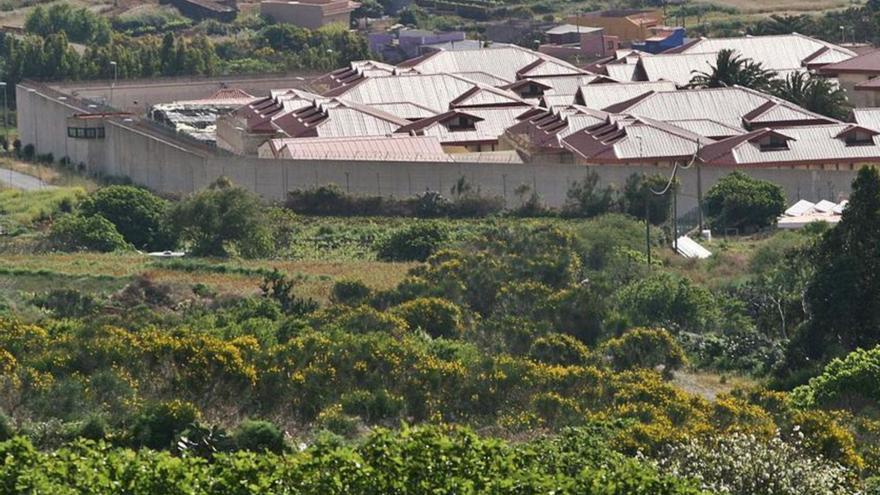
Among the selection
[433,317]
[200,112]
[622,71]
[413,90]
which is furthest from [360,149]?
[433,317]

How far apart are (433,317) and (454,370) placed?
722 centimetres

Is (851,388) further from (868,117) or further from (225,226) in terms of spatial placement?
(868,117)

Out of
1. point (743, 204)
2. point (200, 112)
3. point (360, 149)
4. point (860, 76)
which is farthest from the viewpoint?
point (200, 112)

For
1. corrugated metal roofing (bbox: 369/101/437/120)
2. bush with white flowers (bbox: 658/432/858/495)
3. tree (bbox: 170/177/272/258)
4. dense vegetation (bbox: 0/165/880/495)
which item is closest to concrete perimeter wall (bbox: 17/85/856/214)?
dense vegetation (bbox: 0/165/880/495)

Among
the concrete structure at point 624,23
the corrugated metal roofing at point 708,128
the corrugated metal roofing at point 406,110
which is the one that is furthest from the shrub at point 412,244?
the concrete structure at point 624,23

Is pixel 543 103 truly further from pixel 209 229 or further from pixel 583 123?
pixel 209 229

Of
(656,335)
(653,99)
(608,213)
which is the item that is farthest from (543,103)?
(656,335)

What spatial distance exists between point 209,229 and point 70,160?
72.9 ft

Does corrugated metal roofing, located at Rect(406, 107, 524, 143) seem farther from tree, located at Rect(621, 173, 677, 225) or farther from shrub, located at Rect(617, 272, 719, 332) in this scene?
shrub, located at Rect(617, 272, 719, 332)

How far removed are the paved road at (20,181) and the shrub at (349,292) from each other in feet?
82.7

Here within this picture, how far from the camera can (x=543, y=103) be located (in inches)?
3275

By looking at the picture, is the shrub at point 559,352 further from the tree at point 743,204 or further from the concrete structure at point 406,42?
the concrete structure at point 406,42

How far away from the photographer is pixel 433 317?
156 feet

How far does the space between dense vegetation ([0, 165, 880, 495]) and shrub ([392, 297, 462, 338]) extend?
0.13 ft
